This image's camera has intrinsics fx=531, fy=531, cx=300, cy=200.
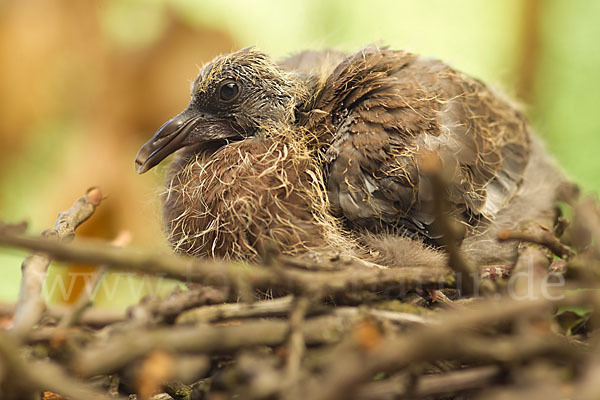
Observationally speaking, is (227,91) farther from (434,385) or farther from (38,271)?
(434,385)

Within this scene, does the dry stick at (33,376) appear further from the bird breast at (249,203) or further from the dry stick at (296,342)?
the bird breast at (249,203)

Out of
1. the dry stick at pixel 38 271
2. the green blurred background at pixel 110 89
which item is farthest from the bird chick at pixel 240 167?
the green blurred background at pixel 110 89

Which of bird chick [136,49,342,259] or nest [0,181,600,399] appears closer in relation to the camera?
nest [0,181,600,399]

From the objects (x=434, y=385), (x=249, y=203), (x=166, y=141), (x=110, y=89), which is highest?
(x=110, y=89)

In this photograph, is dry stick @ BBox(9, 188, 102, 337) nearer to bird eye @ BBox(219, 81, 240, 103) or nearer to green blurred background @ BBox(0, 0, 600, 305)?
bird eye @ BBox(219, 81, 240, 103)

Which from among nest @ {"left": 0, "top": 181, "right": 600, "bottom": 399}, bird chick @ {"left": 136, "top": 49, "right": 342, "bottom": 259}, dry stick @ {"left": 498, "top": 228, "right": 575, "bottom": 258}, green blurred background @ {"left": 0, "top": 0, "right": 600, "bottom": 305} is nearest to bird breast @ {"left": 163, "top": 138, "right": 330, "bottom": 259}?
bird chick @ {"left": 136, "top": 49, "right": 342, "bottom": 259}

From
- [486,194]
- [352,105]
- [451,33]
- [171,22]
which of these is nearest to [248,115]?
[352,105]

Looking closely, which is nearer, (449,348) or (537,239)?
(449,348)

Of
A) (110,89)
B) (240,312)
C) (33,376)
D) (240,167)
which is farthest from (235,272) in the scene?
(110,89)
